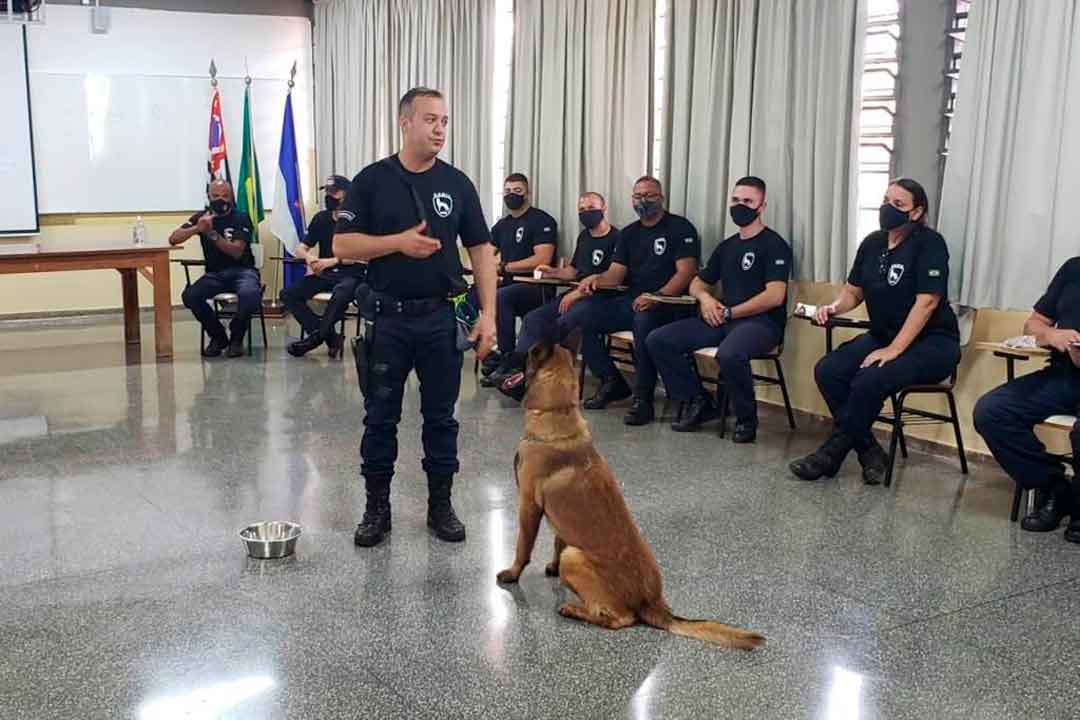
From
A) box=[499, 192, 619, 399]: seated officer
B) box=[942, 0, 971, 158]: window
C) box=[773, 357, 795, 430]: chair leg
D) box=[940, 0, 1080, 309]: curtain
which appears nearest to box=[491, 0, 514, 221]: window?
box=[499, 192, 619, 399]: seated officer

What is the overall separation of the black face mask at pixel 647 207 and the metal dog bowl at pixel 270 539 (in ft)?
10.0

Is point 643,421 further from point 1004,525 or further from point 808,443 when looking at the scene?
point 1004,525

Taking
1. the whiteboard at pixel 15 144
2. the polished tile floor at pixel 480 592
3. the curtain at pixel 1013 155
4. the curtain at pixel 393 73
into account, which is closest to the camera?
the polished tile floor at pixel 480 592

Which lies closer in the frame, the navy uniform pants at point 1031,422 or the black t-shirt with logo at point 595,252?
the navy uniform pants at point 1031,422

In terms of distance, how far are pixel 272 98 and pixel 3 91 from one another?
7.51ft

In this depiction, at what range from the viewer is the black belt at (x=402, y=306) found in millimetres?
3611

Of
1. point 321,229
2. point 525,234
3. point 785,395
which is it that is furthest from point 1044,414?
point 321,229

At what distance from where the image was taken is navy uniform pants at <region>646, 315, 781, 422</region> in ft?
17.7

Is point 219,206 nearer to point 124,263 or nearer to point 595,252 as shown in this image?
point 124,263

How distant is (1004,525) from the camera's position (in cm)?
415

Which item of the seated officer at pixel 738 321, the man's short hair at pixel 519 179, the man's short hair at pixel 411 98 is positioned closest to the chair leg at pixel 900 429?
the seated officer at pixel 738 321

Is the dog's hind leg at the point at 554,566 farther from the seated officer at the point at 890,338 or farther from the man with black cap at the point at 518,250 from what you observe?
the man with black cap at the point at 518,250

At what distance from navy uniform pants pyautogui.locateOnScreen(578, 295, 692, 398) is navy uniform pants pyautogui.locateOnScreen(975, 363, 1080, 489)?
211 centimetres

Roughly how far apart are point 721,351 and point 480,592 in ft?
8.05
